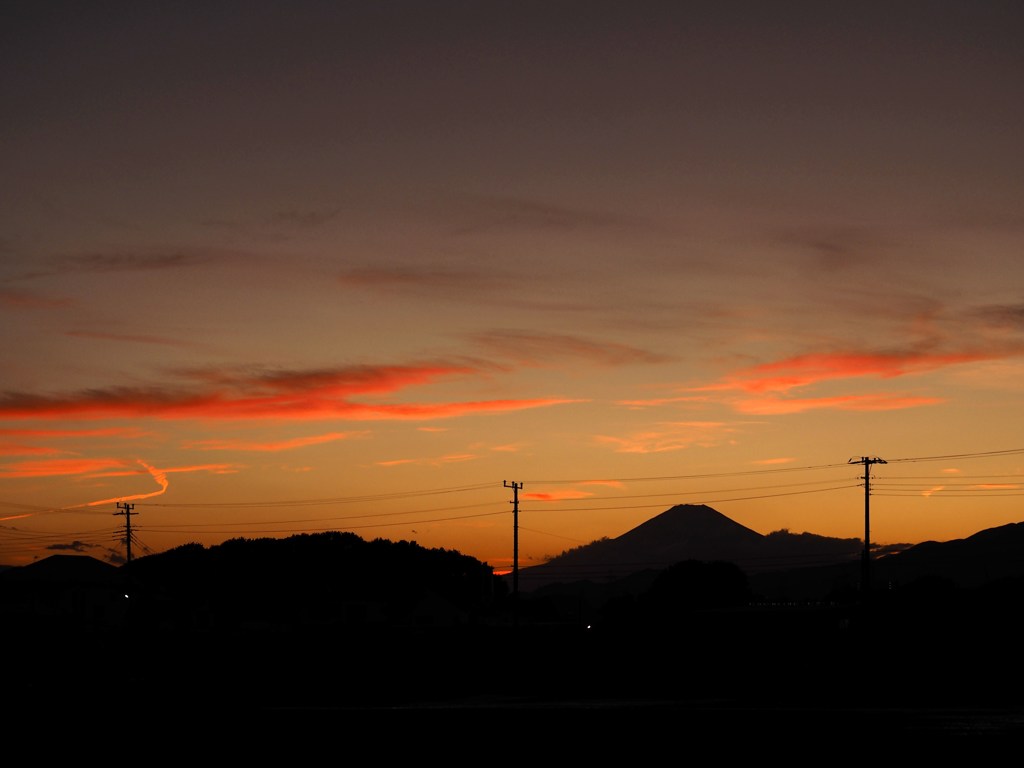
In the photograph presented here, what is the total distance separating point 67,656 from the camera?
7919cm

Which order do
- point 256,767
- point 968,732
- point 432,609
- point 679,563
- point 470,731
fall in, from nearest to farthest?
point 256,767 < point 968,732 < point 470,731 < point 432,609 < point 679,563

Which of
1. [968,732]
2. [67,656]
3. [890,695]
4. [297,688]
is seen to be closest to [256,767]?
[968,732]

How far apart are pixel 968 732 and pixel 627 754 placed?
952 centimetres

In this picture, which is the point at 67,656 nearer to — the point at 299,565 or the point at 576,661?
the point at 576,661

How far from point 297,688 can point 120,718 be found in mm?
24047

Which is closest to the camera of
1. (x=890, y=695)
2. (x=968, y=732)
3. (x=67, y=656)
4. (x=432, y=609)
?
(x=968, y=732)

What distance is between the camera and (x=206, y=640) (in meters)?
85.3

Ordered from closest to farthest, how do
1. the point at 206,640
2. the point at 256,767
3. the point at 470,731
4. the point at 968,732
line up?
the point at 256,767
the point at 968,732
the point at 470,731
the point at 206,640

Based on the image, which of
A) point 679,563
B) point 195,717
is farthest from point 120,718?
point 679,563

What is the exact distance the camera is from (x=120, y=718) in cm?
4466

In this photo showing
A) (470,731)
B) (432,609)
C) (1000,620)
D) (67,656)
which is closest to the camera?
(470,731)

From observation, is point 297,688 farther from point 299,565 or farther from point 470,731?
point 299,565

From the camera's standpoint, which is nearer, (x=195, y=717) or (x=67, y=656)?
(x=195, y=717)

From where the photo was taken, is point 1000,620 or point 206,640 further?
point 206,640
